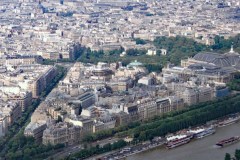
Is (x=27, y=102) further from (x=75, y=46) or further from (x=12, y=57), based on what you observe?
(x=75, y=46)

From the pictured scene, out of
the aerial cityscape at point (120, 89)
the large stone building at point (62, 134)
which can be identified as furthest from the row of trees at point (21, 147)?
the large stone building at point (62, 134)

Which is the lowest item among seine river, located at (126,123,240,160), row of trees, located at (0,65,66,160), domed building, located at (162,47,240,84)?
seine river, located at (126,123,240,160)

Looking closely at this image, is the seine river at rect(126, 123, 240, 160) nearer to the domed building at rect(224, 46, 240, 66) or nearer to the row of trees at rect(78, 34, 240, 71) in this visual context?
the domed building at rect(224, 46, 240, 66)

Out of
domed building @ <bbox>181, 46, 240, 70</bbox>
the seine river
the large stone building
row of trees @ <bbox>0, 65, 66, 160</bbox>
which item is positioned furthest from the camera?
domed building @ <bbox>181, 46, 240, 70</bbox>

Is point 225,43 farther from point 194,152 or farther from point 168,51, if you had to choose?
point 194,152

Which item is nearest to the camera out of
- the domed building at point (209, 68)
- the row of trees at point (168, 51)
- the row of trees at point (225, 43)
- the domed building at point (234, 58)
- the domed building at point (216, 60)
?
the domed building at point (209, 68)

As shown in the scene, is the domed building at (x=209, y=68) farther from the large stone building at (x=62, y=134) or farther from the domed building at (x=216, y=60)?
the large stone building at (x=62, y=134)

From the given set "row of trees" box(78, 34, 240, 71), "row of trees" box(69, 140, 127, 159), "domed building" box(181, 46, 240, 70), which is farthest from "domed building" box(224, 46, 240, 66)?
"row of trees" box(69, 140, 127, 159)
